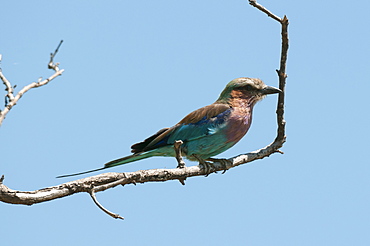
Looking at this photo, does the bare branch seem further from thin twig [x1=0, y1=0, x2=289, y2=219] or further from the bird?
the bird

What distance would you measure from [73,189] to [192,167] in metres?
1.41

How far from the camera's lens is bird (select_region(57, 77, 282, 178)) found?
5820mm

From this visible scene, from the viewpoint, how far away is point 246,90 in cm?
643

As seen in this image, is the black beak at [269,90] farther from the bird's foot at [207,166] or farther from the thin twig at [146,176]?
the bird's foot at [207,166]

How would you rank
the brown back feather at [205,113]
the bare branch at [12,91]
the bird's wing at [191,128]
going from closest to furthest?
the bare branch at [12,91] < the bird's wing at [191,128] < the brown back feather at [205,113]

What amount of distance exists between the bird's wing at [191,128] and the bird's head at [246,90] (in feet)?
0.64

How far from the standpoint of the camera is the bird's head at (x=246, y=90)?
640 centimetres

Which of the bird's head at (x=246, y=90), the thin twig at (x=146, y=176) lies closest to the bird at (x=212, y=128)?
the bird's head at (x=246, y=90)

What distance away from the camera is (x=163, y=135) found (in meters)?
5.90

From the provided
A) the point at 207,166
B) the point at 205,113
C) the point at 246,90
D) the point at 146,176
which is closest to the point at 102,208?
the point at 146,176

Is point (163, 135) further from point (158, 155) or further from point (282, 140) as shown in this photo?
point (282, 140)

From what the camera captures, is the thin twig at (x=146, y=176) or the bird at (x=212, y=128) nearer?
the thin twig at (x=146, y=176)

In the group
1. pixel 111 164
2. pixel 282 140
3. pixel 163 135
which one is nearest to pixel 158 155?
pixel 163 135

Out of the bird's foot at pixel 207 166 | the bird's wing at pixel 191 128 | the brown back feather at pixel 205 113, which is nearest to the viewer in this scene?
the bird's foot at pixel 207 166
